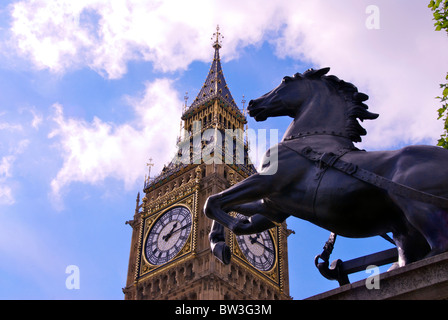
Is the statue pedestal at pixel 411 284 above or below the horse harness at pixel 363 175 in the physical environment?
below

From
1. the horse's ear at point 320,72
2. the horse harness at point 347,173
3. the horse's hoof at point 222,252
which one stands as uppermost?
the horse's ear at point 320,72

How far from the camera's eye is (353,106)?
8000 mm

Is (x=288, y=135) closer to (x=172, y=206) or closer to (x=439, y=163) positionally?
(x=439, y=163)

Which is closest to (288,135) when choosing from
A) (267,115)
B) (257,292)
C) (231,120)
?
(267,115)

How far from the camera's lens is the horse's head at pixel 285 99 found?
8.38 m

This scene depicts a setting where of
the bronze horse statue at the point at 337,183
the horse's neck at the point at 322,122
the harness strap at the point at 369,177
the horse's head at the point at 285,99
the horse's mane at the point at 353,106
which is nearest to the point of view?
the harness strap at the point at 369,177

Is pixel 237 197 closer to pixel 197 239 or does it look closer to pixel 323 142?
pixel 323 142

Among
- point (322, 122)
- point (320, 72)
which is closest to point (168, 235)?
point (320, 72)

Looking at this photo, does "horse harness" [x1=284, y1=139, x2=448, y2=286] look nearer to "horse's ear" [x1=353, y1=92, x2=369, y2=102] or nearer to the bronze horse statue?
the bronze horse statue

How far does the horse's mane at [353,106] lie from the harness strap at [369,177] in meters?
0.71

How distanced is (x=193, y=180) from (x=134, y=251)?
722cm

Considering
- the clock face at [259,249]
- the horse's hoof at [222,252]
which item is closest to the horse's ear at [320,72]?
the horse's hoof at [222,252]

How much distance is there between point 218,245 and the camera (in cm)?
740

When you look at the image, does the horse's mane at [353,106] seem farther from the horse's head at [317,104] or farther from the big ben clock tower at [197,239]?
the big ben clock tower at [197,239]
